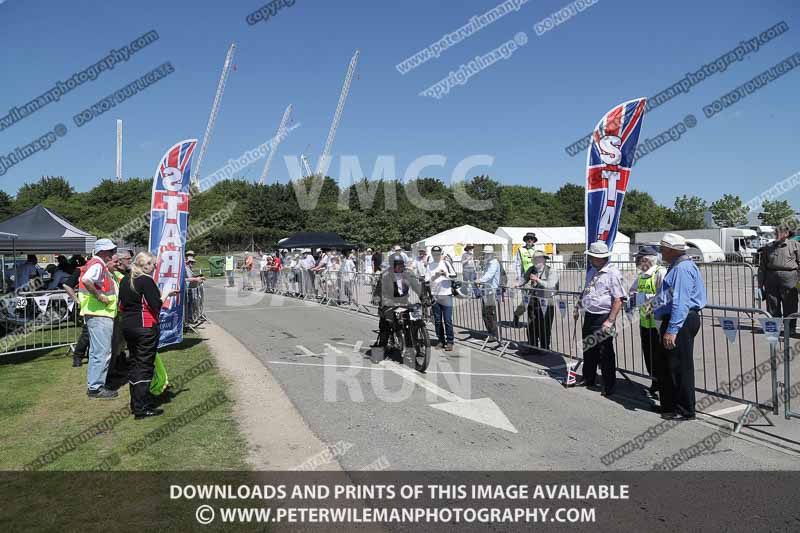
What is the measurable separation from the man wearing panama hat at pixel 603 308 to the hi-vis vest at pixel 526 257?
3.29 meters

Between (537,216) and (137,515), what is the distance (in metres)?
84.4

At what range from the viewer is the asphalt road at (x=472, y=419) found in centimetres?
490

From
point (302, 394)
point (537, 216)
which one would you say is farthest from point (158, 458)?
point (537, 216)

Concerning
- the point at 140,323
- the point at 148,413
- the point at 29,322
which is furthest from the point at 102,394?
the point at 29,322

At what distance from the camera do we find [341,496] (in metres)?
4.20

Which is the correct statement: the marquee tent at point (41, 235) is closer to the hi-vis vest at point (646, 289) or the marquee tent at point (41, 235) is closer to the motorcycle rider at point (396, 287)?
the motorcycle rider at point (396, 287)

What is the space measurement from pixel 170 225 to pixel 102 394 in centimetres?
358

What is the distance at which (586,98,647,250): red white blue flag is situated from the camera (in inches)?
319

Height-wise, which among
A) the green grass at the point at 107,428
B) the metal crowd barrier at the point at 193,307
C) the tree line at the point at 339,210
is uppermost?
the tree line at the point at 339,210

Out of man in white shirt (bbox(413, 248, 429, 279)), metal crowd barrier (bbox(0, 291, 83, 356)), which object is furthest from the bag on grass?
man in white shirt (bbox(413, 248, 429, 279))

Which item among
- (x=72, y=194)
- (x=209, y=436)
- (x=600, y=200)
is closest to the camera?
(x=209, y=436)

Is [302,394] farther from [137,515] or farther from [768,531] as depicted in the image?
[768,531]

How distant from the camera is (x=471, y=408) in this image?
6516 millimetres

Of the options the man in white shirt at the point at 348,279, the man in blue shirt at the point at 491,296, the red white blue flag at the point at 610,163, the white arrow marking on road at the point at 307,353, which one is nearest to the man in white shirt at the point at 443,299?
the man in blue shirt at the point at 491,296
